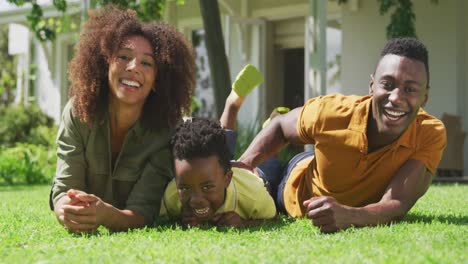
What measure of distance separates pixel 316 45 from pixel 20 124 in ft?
28.2

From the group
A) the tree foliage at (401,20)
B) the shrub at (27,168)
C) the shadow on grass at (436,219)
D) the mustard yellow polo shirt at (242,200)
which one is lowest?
the shrub at (27,168)

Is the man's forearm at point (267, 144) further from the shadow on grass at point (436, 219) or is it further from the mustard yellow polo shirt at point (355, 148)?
the shadow on grass at point (436, 219)

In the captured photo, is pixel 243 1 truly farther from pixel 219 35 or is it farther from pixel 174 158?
pixel 174 158

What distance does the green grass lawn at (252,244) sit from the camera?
10.4ft

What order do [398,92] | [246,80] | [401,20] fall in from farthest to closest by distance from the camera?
[401,20] < [246,80] < [398,92]

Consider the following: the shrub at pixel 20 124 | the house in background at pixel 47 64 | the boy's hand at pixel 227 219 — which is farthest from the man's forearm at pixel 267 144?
the house in background at pixel 47 64

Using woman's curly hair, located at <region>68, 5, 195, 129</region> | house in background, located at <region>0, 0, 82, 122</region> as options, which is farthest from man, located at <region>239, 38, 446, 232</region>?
house in background, located at <region>0, 0, 82, 122</region>

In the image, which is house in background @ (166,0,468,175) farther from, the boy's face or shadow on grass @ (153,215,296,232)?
the boy's face

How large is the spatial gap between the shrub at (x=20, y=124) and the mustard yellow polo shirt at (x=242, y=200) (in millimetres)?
11632

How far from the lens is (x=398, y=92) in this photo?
4.16 metres

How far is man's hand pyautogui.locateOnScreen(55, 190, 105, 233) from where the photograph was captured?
4.01 metres

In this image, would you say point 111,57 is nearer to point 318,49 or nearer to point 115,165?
point 115,165

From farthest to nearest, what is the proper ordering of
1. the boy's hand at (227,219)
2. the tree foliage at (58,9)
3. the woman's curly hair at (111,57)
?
the tree foliage at (58,9)
the woman's curly hair at (111,57)
the boy's hand at (227,219)

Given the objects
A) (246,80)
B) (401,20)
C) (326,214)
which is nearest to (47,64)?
(401,20)
